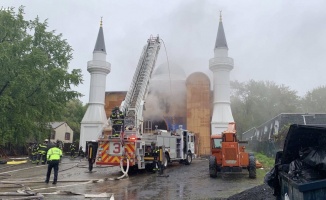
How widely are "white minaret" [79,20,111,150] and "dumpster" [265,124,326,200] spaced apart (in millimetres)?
30214

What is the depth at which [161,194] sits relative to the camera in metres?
10.1

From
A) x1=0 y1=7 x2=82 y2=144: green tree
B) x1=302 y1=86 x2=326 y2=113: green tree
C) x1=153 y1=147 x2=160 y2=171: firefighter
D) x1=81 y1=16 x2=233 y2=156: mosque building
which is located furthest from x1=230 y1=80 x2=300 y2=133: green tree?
x1=153 y1=147 x2=160 y2=171: firefighter

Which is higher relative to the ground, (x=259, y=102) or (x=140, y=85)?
(x=259, y=102)

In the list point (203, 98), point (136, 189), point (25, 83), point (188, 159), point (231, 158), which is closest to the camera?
point (136, 189)

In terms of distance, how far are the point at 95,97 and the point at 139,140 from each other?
2072 cm

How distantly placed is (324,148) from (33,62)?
26.2m

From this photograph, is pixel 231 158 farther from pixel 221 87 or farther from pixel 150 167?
pixel 221 87

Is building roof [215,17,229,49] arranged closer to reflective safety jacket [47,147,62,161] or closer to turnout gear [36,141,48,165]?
turnout gear [36,141,48,165]

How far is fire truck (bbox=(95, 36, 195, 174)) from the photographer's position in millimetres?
15289

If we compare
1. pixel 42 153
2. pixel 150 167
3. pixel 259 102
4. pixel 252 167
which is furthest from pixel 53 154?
pixel 259 102

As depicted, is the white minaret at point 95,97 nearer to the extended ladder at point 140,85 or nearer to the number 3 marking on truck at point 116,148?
the extended ladder at point 140,85

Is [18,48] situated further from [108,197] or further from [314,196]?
[314,196]

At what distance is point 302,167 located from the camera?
5203mm

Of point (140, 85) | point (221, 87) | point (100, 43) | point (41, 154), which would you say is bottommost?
point (41, 154)
